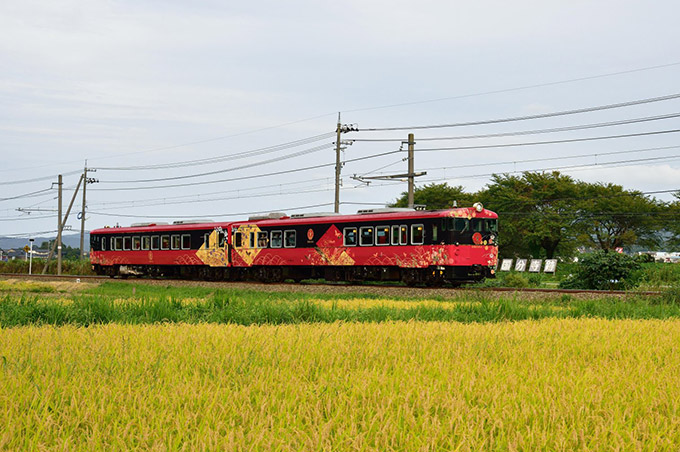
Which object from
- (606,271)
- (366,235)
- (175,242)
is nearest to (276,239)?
(366,235)

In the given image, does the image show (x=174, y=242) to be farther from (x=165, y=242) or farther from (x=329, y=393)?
(x=329, y=393)

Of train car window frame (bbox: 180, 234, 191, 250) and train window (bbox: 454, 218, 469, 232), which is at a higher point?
train window (bbox: 454, 218, 469, 232)

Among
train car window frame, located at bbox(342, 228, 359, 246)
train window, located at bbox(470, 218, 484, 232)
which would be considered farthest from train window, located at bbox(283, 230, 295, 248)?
train window, located at bbox(470, 218, 484, 232)

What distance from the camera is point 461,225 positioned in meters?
27.2

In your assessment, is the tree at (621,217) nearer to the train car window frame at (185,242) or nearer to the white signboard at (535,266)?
the white signboard at (535,266)

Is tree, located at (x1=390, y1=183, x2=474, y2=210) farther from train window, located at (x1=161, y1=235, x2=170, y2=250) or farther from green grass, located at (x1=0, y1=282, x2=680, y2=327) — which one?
green grass, located at (x1=0, y1=282, x2=680, y2=327)

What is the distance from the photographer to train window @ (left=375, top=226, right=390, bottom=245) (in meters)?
28.3

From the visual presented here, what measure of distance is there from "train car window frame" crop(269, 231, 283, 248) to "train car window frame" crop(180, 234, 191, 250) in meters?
6.50

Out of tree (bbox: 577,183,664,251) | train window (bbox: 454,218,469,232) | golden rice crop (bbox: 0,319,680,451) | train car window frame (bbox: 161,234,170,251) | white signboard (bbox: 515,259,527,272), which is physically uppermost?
tree (bbox: 577,183,664,251)

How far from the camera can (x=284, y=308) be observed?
41.5ft

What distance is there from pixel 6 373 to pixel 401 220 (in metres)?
22.5

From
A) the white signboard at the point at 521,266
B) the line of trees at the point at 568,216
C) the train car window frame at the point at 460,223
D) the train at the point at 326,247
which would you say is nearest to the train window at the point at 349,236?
the train at the point at 326,247

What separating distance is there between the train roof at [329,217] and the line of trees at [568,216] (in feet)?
84.9

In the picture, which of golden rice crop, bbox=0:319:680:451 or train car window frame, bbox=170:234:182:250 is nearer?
golden rice crop, bbox=0:319:680:451
